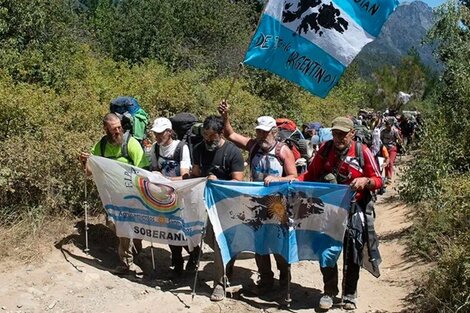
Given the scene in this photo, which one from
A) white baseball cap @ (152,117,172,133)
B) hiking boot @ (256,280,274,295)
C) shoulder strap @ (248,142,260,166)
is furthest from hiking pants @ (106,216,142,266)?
shoulder strap @ (248,142,260,166)

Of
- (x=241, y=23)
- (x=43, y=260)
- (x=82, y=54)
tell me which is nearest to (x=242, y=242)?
(x=43, y=260)

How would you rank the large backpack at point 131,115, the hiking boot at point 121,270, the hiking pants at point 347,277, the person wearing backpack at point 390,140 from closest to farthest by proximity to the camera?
the hiking pants at point 347,277, the hiking boot at point 121,270, the large backpack at point 131,115, the person wearing backpack at point 390,140

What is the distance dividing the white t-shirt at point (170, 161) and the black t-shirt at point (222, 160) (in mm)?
229

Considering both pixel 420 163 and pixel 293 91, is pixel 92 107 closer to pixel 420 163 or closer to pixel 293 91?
pixel 420 163

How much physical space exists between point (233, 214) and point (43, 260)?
7.35 feet

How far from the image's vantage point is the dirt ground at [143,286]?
5.61 metres

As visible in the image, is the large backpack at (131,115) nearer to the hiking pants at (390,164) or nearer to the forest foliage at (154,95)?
the forest foliage at (154,95)

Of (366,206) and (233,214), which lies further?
(233,214)

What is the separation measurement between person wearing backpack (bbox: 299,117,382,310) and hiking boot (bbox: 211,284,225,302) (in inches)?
39.8

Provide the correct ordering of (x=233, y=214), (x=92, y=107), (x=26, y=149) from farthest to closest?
(x=92, y=107) → (x=26, y=149) → (x=233, y=214)

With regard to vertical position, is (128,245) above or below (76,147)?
below

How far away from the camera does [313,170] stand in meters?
5.65

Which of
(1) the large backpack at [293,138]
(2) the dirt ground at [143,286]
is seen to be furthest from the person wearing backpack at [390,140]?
(2) the dirt ground at [143,286]

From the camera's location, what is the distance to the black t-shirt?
5.80m
